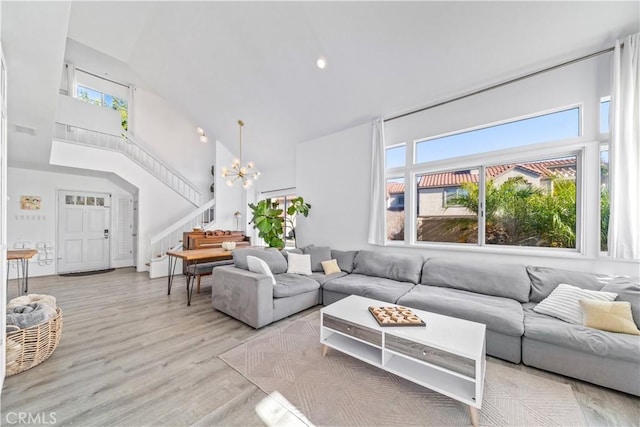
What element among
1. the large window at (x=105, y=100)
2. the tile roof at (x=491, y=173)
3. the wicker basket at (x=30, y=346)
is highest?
the large window at (x=105, y=100)

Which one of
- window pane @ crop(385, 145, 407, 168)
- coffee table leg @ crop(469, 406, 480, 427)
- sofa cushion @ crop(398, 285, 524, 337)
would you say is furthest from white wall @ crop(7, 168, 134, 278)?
coffee table leg @ crop(469, 406, 480, 427)

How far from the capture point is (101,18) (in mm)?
4012

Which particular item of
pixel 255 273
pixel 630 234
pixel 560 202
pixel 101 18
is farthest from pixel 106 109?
pixel 630 234

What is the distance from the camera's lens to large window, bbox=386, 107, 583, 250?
2936 mm

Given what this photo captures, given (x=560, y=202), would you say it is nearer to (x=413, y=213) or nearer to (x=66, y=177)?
(x=413, y=213)

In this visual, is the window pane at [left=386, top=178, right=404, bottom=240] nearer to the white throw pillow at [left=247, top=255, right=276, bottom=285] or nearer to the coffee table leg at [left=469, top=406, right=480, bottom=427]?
the white throw pillow at [left=247, top=255, right=276, bottom=285]

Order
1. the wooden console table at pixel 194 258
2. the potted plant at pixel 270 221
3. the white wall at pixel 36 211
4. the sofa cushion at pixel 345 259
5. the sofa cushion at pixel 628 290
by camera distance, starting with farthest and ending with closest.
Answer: the white wall at pixel 36 211, the potted plant at pixel 270 221, the sofa cushion at pixel 345 259, the wooden console table at pixel 194 258, the sofa cushion at pixel 628 290

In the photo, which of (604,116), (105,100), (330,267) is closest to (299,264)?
(330,267)

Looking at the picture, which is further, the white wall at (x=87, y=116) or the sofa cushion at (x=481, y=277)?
the white wall at (x=87, y=116)

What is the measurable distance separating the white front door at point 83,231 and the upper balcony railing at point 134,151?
51.3 inches

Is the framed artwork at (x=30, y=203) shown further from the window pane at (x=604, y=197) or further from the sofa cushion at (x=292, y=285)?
the window pane at (x=604, y=197)

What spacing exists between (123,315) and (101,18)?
474 cm

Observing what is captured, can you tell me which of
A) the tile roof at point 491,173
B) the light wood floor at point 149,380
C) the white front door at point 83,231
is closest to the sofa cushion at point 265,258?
the light wood floor at point 149,380

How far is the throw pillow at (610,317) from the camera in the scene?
1956mm
